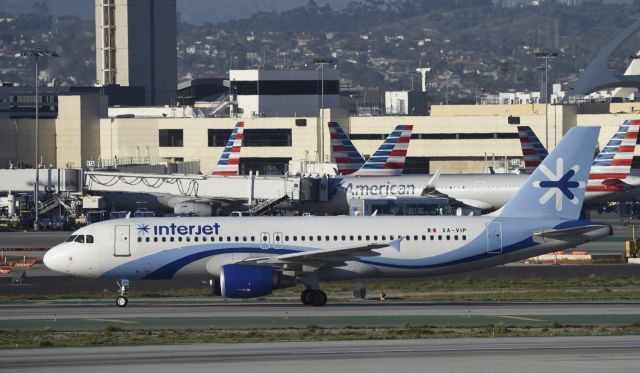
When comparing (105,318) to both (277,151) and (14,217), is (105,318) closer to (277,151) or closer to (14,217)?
(14,217)

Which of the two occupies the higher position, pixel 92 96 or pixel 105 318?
pixel 92 96

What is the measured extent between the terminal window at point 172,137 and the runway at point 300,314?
88390 millimetres

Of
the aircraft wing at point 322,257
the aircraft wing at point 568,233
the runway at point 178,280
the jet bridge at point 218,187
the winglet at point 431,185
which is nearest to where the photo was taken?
the aircraft wing at point 322,257

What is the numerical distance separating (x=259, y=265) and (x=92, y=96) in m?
92.8

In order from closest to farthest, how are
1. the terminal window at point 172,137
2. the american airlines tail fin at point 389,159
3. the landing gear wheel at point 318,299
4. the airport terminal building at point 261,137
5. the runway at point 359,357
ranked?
the runway at point 359,357, the landing gear wheel at point 318,299, the american airlines tail fin at point 389,159, the airport terminal building at point 261,137, the terminal window at point 172,137

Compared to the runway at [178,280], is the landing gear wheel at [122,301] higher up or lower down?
higher up

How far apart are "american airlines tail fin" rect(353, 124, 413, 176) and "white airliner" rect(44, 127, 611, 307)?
187ft

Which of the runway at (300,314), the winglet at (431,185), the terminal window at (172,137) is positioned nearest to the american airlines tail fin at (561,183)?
the runway at (300,314)

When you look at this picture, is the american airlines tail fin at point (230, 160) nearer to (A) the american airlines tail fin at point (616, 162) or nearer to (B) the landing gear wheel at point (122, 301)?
(A) the american airlines tail fin at point (616, 162)

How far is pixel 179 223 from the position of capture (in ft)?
183

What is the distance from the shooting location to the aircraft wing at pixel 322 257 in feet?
177

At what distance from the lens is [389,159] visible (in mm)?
113312

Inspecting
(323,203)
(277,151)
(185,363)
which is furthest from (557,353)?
(277,151)

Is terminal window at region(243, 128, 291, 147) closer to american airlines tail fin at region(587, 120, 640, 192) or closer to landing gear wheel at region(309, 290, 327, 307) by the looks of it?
american airlines tail fin at region(587, 120, 640, 192)
